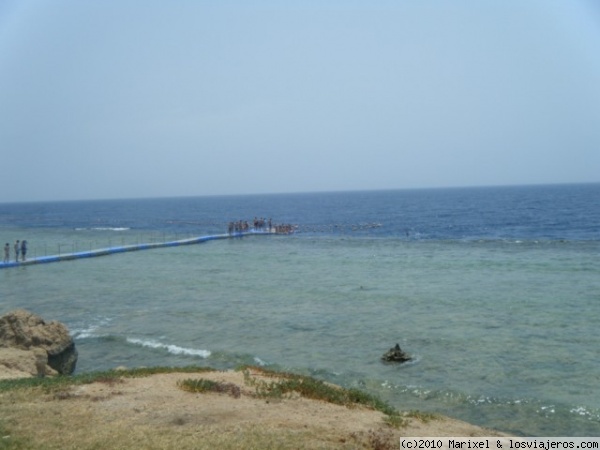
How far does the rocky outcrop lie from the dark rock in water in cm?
840

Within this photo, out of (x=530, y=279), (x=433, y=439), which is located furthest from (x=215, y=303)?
(x=433, y=439)

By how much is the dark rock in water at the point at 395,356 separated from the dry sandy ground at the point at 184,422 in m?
5.51

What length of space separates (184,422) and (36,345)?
803 centimetres

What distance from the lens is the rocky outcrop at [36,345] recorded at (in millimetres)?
14438

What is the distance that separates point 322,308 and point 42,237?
5096cm

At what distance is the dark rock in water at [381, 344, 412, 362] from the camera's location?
16.0 metres

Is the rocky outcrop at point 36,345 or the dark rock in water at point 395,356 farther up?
the rocky outcrop at point 36,345

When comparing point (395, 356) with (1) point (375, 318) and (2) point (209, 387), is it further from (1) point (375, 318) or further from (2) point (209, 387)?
(2) point (209, 387)

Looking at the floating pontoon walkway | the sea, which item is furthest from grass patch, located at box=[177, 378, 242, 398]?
the floating pontoon walkway

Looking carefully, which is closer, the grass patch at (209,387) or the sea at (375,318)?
the grass patch at (209,387)

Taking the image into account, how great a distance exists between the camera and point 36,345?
15.5 metres

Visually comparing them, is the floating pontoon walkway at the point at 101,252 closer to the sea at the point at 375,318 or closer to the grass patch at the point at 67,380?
the sea at the point at 375,318

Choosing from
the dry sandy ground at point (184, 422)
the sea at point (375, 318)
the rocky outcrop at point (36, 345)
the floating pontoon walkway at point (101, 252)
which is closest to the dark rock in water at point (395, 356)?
the sea at point (375, 318)

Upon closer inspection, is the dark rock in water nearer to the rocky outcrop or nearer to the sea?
the sea
